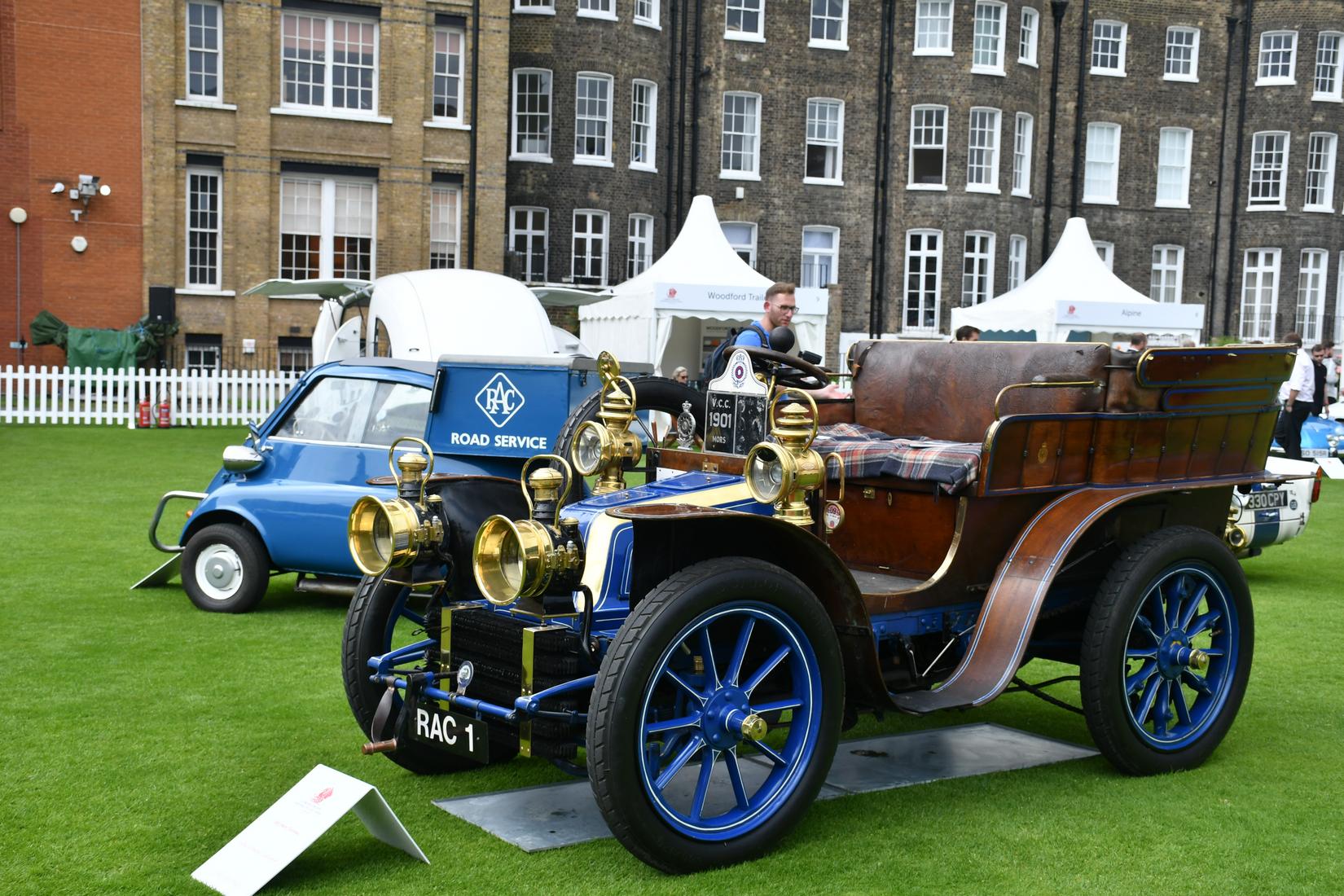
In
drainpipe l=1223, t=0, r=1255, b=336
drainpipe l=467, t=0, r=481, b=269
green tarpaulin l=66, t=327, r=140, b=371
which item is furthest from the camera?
drainpipe l=1223, t=0, r=1255, b=336

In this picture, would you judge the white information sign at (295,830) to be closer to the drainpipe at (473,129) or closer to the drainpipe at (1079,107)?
the drainpipe at (473,129)

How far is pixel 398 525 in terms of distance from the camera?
15.3 ft

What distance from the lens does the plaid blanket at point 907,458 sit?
522cm

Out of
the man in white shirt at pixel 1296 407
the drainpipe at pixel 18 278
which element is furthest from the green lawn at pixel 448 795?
the drainpipe at pixel 18 278

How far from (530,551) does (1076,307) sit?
21863 millimetres

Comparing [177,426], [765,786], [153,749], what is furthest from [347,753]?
[177,426]

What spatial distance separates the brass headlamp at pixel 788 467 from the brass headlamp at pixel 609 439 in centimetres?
69

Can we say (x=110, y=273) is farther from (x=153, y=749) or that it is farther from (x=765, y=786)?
(x=765, y=786)

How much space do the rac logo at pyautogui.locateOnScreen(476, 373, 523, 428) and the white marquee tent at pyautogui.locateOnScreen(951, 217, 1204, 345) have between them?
17.2 meters

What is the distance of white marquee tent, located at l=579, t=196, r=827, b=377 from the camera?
22.2 metres

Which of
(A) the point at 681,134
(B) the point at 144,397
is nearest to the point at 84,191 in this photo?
(B) the point at 144,397

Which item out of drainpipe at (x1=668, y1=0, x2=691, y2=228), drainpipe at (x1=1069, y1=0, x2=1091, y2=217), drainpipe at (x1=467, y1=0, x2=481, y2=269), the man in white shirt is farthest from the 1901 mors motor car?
drainpipe at (x1=1069, y1=0, x2=1091, y2=217)

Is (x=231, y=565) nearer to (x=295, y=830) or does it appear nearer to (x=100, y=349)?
(x=295, y=830)

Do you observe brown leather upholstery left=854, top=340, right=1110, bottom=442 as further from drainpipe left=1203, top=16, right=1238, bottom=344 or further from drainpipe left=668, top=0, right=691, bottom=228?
drainpipe left=1203, top=16, right=1238, bottom=344
